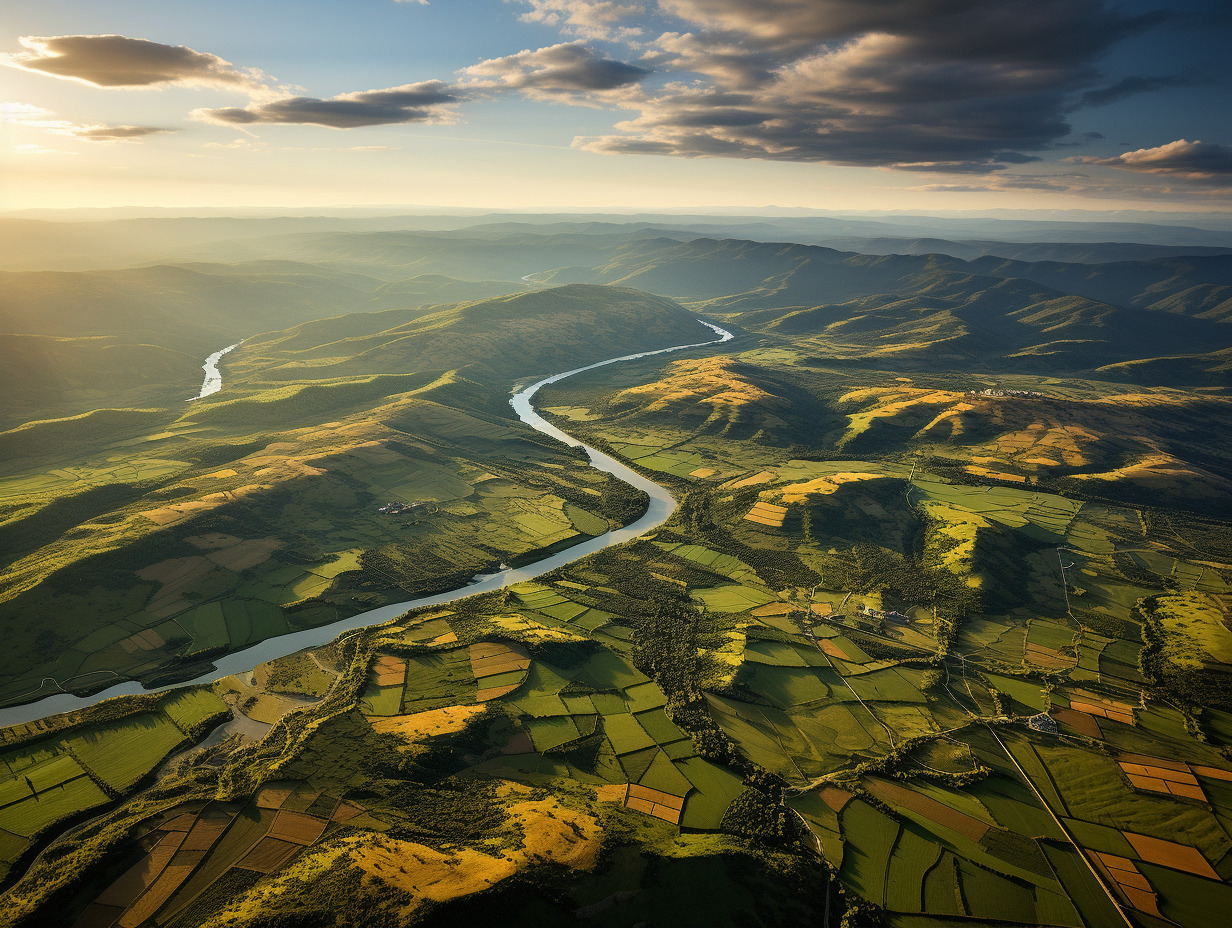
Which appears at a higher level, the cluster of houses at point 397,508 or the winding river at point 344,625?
the cluster of houses at point 397,508

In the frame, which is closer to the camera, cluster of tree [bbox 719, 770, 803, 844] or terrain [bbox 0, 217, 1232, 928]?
terrain [bbox 0, 217, 1232, 928]

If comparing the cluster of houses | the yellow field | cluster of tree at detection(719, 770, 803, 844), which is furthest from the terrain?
the cluster of houses

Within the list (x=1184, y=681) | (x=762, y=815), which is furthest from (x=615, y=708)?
(x=1184, y=681)

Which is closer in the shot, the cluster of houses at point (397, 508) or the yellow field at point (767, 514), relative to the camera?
the yellow field at point (767, 514)

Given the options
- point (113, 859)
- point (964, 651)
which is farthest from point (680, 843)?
point (964, 651)

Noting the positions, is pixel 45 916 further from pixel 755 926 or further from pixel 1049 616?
pixel 1049 616

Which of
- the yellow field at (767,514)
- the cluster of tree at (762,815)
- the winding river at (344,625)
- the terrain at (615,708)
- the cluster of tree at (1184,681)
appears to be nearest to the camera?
the terrain at (615,708)

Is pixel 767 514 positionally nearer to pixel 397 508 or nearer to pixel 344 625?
pixel 397 508

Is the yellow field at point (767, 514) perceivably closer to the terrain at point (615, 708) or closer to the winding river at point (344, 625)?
the terrain at point (615, 708)

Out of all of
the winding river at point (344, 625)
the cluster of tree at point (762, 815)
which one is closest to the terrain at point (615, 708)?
the cluster of tree at point (762, 815)

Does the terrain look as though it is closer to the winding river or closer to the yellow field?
the yellow field

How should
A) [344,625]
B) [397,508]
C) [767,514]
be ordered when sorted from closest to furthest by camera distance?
[344,625] → [767,514] → [397,508]
